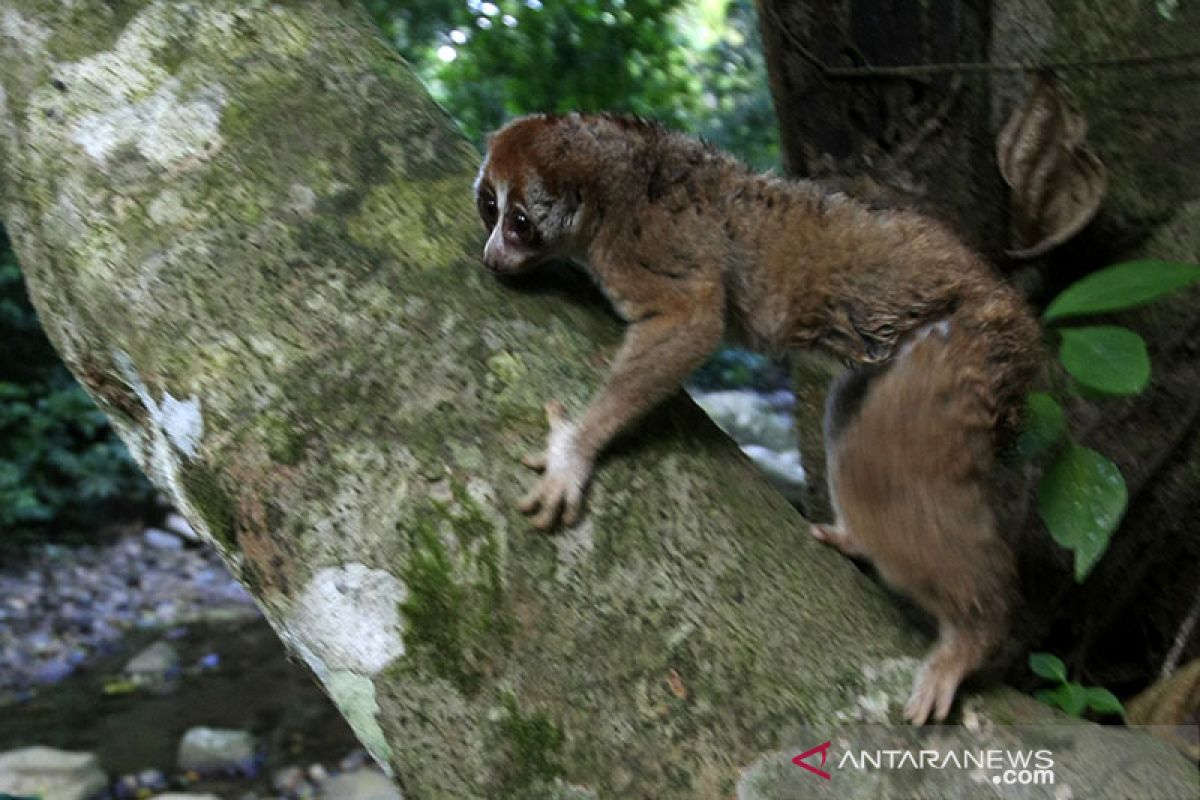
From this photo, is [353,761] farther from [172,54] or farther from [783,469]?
[172,54]

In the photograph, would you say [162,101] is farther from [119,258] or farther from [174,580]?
A: [174,580]

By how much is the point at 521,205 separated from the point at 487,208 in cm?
8

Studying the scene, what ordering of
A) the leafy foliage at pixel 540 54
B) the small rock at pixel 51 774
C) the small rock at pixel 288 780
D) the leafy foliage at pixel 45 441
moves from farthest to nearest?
the leafy foliage at pixel 45 441
the leafy foliage at pixel 540 54
the small rock at pixel 288 780
the small rock at pixel 51 774

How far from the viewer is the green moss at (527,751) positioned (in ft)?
5.71

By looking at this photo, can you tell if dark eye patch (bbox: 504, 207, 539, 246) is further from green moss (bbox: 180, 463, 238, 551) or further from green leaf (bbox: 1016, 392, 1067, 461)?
green leaf (bbox: 1016, 392, 1067, 461)

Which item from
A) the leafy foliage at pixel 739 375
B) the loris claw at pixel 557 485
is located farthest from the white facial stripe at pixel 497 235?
the leafy foliage at pixel 739 375

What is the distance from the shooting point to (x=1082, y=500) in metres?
2.27

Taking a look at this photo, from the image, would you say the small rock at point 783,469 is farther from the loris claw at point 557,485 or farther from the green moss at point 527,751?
the green moss at point 527,751

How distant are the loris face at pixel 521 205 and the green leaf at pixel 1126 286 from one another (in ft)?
3.62

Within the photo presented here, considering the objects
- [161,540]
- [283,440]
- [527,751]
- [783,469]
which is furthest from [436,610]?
[161,540]

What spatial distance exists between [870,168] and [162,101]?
2055 millimetres

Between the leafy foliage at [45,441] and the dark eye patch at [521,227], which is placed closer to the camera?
the dark eye patch at [521,227]

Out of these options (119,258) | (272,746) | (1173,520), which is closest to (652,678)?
(119,258)

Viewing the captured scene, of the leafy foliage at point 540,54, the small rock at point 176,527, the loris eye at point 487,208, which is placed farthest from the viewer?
the small rock at point 176,527
